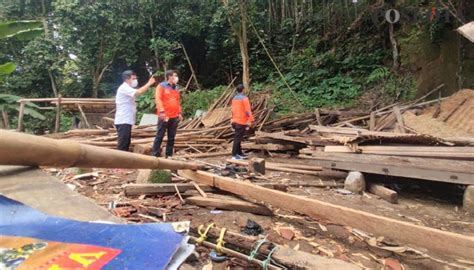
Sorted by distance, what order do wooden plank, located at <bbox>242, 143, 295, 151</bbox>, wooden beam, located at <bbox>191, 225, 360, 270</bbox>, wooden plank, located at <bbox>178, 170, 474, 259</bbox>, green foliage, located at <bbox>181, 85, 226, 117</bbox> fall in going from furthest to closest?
1. green foliage, located at <bbox>181, 85, 226, 117</bbox>
2. wooden plank, located at <bbox>242, 143, 295, 151</bbox>
3. wooden plank, located at <bbox>178, 170, 474, 259</bbox>
4. wooden beam, located at <bbox>191, 225, 360, 270</bbox>

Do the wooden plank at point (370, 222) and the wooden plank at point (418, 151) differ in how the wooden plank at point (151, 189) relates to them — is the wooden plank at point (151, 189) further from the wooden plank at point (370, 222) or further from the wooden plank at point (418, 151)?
the wooden plank at point (418, 151)

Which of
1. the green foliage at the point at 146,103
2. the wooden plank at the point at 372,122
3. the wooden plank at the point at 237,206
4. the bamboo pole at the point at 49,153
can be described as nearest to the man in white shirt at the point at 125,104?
the wooden plank at the point at 237,206

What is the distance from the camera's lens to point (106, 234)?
1551 mm

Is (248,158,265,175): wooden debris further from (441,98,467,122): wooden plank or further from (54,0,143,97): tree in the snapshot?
(54,0,143,97): tree

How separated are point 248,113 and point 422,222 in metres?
4.91

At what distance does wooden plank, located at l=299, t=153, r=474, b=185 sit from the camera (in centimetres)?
526

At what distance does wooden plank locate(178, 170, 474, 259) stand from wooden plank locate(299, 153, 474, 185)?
2500 mm

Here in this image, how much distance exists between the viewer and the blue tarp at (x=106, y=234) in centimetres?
140

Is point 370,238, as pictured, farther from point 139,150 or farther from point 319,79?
point 319,79

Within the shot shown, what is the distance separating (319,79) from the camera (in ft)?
52.7

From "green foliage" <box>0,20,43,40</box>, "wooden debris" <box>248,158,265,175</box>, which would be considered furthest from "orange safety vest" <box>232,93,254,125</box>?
"green foliage" <box>0,20,43,40</box>

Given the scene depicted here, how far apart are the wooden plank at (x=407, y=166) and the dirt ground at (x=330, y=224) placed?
1.53ft

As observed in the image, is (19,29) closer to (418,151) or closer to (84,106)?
(418,151)

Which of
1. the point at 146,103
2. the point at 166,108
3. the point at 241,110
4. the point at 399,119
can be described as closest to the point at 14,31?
the point at 166,108
